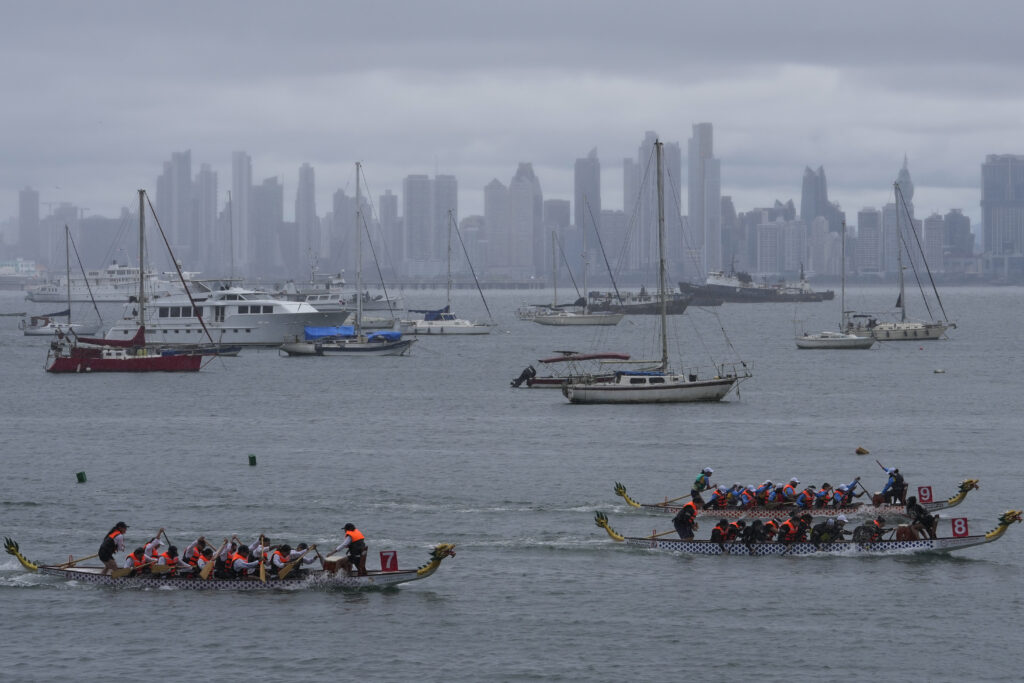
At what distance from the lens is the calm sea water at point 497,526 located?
36000 millimetres

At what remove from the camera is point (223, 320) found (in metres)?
149

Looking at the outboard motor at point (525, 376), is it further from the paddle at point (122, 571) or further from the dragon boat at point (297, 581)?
the paddle at point (122, 571)

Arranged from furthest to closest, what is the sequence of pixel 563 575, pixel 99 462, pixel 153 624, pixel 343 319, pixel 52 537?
pixel 343 319
pixel 99 462
pixel 52 537
pixel 563 575
pixel 153 624

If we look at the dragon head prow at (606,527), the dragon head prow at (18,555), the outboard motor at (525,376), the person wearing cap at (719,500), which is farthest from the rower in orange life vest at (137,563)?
the outboard motor at (525,376)

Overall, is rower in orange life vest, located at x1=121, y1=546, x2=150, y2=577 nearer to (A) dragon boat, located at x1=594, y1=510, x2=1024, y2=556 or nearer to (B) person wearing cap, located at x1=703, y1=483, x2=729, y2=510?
(A) dragon boat, located at x1=594, y1=510, x2=1024, y2=556

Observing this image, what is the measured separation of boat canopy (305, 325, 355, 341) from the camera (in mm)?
148625

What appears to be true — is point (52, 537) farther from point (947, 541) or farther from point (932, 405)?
point (932, 405)

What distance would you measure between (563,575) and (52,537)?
17.7 meters

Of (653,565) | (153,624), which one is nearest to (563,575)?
(653,565)

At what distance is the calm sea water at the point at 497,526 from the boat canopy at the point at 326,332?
46.1 m

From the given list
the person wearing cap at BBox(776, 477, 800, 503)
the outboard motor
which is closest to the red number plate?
the person wearing cap at BBox(776, 477, 800, 503)

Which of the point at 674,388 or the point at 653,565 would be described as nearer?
the point at 653,565

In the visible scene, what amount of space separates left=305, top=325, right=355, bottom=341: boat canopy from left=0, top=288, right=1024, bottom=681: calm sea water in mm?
46059

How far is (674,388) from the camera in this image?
84.7 m
